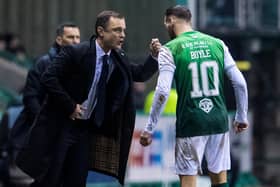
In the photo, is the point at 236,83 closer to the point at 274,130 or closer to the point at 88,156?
the point at 88,156

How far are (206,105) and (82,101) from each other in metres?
1.13

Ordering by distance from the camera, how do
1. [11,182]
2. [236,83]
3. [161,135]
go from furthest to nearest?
[161,135], [11,182], [236,83]

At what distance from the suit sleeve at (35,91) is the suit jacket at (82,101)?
106 cm

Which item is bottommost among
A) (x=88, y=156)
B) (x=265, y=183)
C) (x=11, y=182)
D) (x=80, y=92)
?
(x=265, y=183)

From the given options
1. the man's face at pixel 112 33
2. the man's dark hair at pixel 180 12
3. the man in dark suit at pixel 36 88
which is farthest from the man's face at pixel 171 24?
the man in dark suit at pixel 36 88

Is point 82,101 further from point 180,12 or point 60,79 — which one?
point 180,12

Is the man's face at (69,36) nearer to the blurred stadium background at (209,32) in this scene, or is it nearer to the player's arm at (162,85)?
the player's arm at (162,85)

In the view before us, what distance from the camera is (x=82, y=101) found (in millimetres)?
8789

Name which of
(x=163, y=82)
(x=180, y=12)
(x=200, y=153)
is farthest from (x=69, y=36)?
(x=200, y=153)

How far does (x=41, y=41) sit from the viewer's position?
22.4 m

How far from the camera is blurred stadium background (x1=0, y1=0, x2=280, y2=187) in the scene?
20.4 metres

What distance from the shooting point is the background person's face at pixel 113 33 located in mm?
8609

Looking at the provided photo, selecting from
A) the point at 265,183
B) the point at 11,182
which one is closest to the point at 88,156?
the point at 11,182

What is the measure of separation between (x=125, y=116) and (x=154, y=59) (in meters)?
0.61
